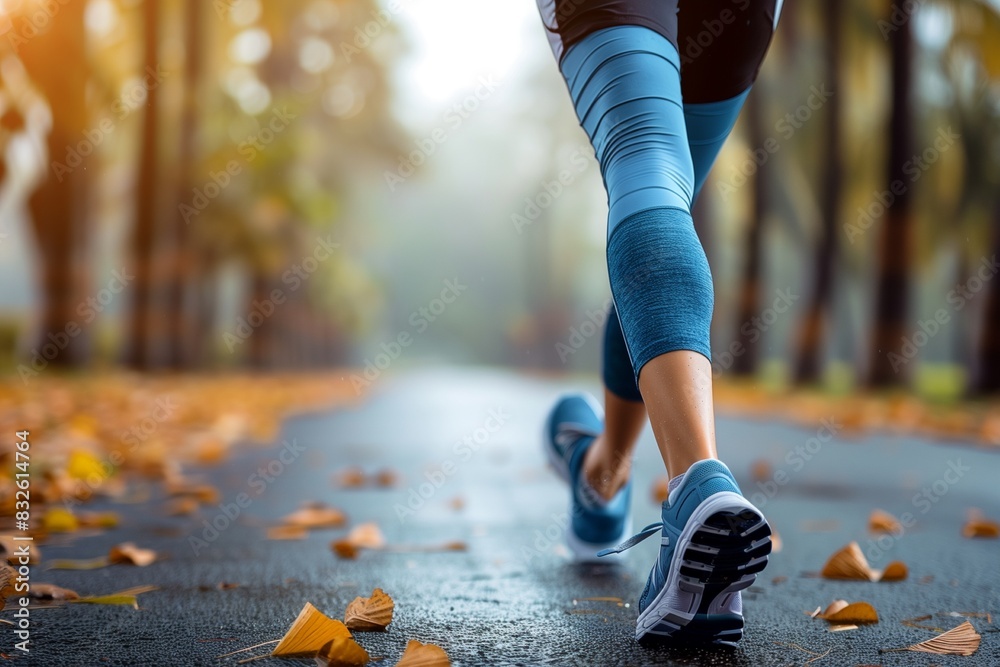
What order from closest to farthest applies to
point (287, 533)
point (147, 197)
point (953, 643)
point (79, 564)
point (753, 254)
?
point (953, 643)
point (79, 564)
point (287, 533)
point (147, 197)
point (753, 254)

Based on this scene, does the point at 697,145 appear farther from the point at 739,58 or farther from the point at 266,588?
the point at 266,588

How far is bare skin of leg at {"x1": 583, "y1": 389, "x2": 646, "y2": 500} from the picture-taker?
69.5 inches

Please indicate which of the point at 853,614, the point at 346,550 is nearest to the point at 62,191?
the point at 346,550

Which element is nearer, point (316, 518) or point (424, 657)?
point (424, 657)

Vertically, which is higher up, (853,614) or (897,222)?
(897,222)

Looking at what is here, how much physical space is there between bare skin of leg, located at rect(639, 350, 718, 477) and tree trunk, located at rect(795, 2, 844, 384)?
12109mm

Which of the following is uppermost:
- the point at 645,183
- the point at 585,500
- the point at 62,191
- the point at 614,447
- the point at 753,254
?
the point at 62,191

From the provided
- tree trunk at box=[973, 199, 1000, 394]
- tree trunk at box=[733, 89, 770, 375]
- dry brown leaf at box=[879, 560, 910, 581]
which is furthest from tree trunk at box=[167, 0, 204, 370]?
dry brown leaf at box=[879, 560, 910, 581]

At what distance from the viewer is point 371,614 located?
1458 millimetres

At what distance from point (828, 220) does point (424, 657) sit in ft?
42.0

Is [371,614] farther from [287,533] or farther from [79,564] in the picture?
[287,533]

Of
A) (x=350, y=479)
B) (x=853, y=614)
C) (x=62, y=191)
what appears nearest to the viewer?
(x=853, y=614)

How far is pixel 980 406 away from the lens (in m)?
8.38

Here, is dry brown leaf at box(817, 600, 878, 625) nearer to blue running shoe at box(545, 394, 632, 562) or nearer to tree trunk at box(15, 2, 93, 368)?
blue running shoe at box(545, 394, 632, 562)
